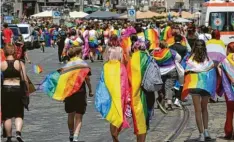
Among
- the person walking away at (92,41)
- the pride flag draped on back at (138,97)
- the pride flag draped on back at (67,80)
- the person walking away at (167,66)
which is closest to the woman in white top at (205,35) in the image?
the person walking away at (167,66)

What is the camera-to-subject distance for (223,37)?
30844 millimetres

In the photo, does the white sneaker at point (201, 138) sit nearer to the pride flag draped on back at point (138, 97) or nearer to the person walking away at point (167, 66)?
the pride flag draped on back at point (138, 97)

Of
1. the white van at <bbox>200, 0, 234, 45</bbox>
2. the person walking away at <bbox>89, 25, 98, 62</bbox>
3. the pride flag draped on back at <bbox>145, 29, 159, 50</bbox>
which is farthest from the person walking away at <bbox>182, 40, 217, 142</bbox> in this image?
the person walking away at <bbox>89, 25, 98, 62</bbox>

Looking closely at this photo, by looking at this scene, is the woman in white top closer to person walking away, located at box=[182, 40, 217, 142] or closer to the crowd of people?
the crowd of people

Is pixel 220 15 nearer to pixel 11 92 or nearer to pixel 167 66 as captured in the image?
pixel 167 66

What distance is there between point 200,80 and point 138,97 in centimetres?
166

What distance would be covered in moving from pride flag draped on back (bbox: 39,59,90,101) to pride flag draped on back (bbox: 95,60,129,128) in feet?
2.96

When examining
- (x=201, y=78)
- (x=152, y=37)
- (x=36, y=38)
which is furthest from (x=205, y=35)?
(x=36, y=38)

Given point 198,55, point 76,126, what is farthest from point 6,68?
point 198,55

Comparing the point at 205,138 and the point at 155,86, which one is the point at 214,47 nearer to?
the point at 205,138

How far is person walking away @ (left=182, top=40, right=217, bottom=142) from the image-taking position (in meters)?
11.1

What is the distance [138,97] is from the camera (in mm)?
9852

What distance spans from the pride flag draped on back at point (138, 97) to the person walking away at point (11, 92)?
2046mm

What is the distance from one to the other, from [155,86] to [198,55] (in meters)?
1.69
